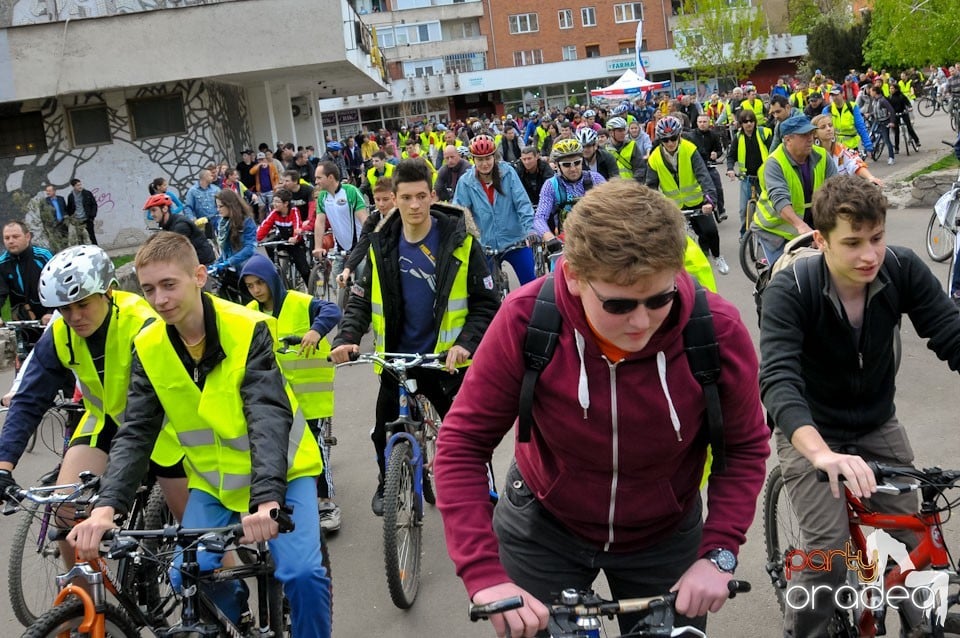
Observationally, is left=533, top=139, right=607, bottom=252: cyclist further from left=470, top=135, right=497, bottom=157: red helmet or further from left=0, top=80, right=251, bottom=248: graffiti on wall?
left=0, top=80, right=251, bottom=248: graffiti on wall

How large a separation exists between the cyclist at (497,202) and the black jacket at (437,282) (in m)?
4.39

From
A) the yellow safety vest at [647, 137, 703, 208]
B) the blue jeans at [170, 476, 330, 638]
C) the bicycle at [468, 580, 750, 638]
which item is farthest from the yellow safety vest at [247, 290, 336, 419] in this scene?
the yellow safety vest at [647, 137, 703, 208]

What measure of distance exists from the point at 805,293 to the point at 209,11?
77.6 feet

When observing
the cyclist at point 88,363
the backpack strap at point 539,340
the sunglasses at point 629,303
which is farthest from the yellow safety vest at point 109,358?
the sunglasses at point 629,303

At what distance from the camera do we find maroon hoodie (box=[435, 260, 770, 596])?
104 inches

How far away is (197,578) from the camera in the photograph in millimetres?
3768

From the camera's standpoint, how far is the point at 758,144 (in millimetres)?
14586

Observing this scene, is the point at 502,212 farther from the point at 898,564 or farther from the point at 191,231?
the point at 898,564

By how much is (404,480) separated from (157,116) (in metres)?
23.3

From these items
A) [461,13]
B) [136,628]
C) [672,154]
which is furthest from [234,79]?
[461,13]

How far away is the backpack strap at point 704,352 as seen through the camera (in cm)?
264

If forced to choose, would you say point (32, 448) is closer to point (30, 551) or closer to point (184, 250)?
point (30, 551)

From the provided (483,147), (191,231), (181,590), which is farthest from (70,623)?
(191,231)

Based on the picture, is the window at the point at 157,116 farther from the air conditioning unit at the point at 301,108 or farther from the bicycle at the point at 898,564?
the bicycle at the point at 898,564
